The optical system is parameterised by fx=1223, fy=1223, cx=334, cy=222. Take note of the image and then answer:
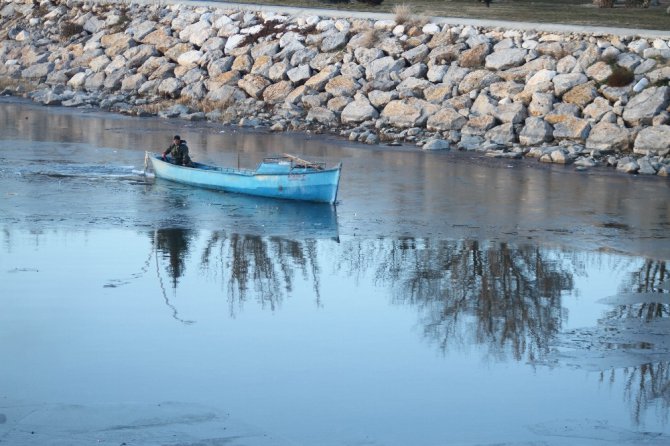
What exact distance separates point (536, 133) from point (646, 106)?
2946 mm

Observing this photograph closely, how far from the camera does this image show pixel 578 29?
3781 centimetres

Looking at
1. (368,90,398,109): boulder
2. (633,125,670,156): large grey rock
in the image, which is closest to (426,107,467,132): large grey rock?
(368,90,398,109): boulder

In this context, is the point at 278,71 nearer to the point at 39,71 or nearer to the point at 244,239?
the point at 39,71

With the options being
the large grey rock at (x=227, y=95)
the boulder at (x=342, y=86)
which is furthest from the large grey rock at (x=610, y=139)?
the large grey rock at (x=227, y=95)

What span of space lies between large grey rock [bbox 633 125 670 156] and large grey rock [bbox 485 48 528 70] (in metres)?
6.04

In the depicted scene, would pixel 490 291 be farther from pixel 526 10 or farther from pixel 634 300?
pixel 526 10

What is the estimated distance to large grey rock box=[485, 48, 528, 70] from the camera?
3644 centimetres

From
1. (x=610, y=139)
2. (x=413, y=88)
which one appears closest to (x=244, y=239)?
(x=610, y=139)

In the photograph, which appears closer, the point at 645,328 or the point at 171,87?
the point at 645,328

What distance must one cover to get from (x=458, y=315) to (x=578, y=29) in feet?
75.1

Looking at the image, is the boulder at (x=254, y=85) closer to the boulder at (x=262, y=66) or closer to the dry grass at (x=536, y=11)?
the boulder at (x=262, y=66)

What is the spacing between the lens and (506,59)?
1438 inches

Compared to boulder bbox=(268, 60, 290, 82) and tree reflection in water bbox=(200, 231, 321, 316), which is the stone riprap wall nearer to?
boulder bbox=(268, 60, 290, 82)

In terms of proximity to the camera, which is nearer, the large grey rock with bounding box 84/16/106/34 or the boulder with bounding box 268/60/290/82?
the boulder with bounding box 268/60/290/82
